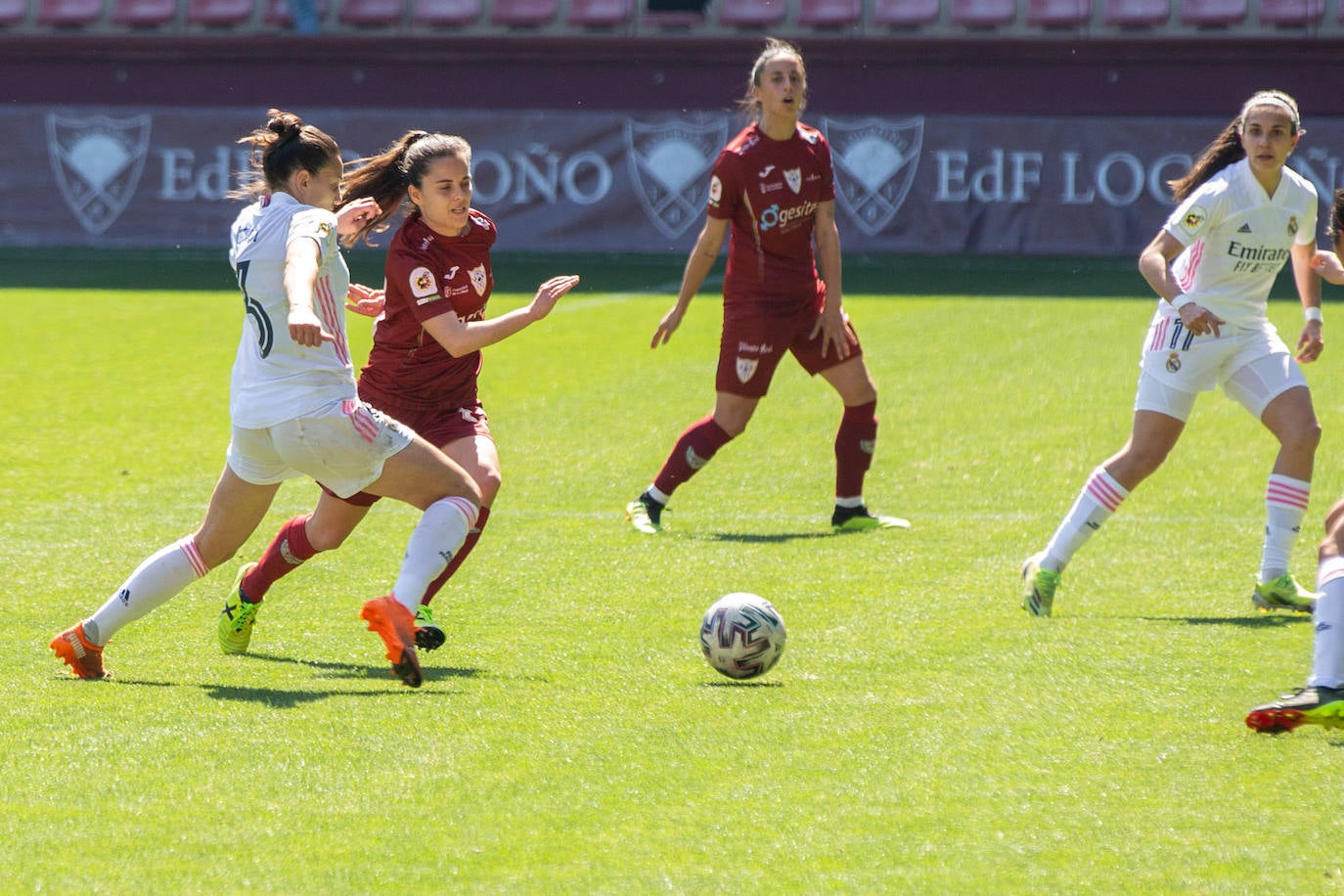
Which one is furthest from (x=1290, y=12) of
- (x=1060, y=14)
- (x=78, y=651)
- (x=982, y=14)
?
(x=78, y=651)

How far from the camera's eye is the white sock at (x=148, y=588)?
5121 millimetres

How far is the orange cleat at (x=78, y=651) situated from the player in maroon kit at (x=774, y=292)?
3.11 meters

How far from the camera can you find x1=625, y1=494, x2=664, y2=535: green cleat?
7.90 meters

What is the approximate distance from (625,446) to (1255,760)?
20.2 ft

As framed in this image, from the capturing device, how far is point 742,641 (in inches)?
201

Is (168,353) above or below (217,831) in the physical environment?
below

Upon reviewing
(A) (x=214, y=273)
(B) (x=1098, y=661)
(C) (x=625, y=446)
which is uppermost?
(B) (x=1098, y=661)

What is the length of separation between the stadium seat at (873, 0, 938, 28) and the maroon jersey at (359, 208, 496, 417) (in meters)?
21.0

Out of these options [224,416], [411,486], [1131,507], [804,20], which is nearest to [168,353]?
[224,416]

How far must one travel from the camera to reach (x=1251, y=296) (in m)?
6.15

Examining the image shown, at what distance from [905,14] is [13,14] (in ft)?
44.8

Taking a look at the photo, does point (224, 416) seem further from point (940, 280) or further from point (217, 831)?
point (940, 280)

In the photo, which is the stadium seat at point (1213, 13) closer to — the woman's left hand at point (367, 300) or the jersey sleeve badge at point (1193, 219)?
the jersey sleeve badge at point (1193, 219)

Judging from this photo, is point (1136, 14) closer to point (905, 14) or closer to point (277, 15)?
point (905, 14)
